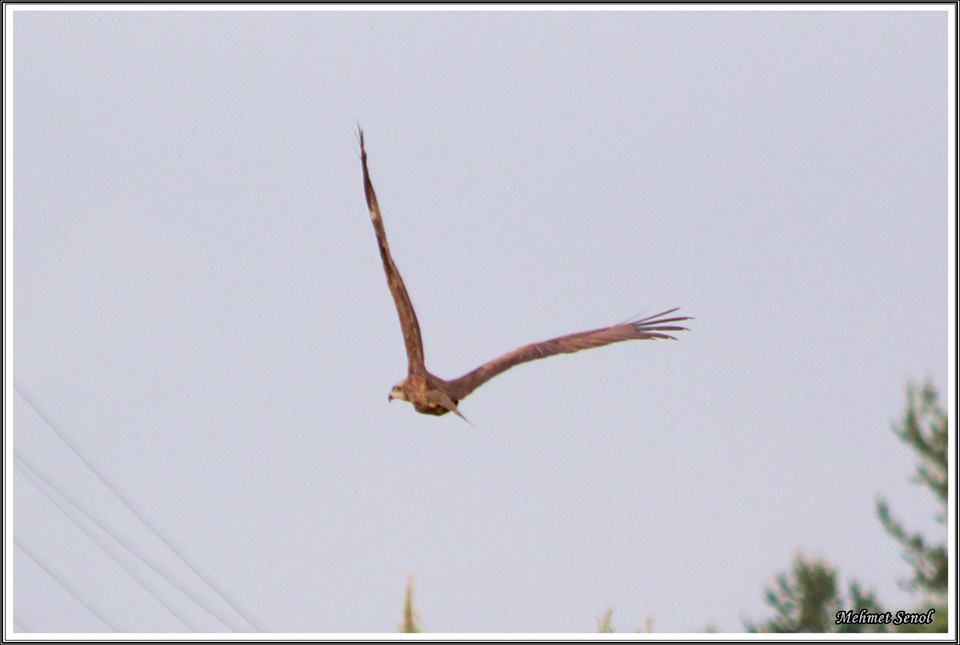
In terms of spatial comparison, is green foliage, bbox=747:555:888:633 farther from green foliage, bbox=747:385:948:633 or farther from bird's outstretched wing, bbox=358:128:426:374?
bird's outstretched wing, bbox=358:128:426:374

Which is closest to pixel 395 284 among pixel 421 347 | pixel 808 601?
pixel 421 347

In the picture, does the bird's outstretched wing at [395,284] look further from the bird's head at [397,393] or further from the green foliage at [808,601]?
the green foliage at [808,601]

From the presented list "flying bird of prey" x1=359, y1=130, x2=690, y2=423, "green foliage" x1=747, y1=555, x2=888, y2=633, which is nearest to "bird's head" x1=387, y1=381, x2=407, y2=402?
"flying bird of prey" x1=359, y1=130, x2=690, y2=423

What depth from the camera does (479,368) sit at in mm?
15922

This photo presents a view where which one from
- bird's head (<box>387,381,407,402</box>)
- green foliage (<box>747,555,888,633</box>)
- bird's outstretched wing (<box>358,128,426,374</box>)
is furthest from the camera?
green foliage (<box>747,555,888,633</box>)

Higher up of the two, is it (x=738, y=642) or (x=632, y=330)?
(x=632, y=330)

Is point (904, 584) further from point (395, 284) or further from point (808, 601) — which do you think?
point (395, 284)

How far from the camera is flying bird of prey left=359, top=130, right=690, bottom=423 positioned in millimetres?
14577

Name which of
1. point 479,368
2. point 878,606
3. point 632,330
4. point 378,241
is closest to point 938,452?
point 878,606

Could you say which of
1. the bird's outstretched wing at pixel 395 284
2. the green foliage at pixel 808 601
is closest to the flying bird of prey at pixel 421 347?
the bird's outstretched wing at pixel 395 284

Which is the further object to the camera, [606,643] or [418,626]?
[606,643]

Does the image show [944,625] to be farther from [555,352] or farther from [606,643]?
[606,643]

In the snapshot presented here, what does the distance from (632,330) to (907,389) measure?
51.1 ft

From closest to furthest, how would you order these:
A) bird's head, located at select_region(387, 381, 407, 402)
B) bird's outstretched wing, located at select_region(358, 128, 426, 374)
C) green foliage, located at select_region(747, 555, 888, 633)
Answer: bird's outstretched wing, located at select_region(358, 128, 426, 374) < bird's head, located at select_region(387, 381, 407, 402) < green foliage, located at select_region(747, 555, 888, 633)
